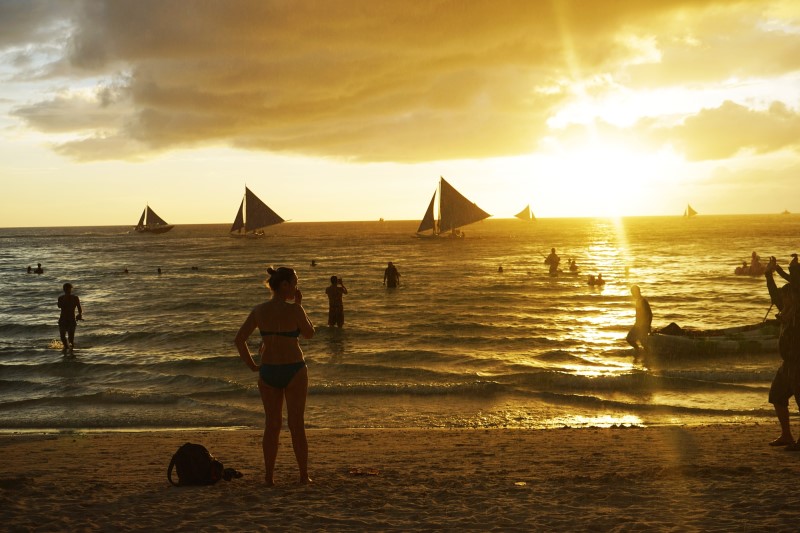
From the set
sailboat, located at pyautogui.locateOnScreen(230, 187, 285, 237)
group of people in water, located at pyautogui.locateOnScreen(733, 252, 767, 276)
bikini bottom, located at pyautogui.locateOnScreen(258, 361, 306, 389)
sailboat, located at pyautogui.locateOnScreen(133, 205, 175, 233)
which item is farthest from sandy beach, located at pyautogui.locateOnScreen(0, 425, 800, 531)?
sailboat, located at pyautogui.locateOnScreen(133, 205, 175, 233)

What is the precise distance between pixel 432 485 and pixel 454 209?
83038 millimetres

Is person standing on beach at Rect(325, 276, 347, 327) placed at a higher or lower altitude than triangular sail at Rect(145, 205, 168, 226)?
lower

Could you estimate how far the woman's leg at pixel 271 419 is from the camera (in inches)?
257

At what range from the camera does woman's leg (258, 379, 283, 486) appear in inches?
257

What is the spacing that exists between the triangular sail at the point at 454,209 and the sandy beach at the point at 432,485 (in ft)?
255

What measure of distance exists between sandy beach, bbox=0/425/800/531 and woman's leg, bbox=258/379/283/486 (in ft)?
0.83

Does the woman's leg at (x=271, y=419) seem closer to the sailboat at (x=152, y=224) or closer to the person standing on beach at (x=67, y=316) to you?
the person standing on beach at (x=67, y=316)

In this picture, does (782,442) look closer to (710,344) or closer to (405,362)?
(710,344)

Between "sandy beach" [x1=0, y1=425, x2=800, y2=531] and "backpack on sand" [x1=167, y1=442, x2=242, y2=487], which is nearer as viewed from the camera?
"sandy beach" [x1=0, y1=425, x2=800, y2=531]

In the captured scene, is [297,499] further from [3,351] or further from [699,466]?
[3,351]

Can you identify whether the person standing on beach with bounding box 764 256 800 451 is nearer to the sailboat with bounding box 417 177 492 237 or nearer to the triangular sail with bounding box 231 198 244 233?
the sailboat with bounding box 417 177 492 237

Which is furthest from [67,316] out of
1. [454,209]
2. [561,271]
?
[454,209]

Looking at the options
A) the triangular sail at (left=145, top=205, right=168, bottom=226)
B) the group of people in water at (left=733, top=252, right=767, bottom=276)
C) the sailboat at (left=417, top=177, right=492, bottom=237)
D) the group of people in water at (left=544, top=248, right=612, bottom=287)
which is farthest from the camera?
the triangular sail at (left=145, top=205, right=168, bottom=226)

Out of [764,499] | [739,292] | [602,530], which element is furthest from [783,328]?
[739,292]
